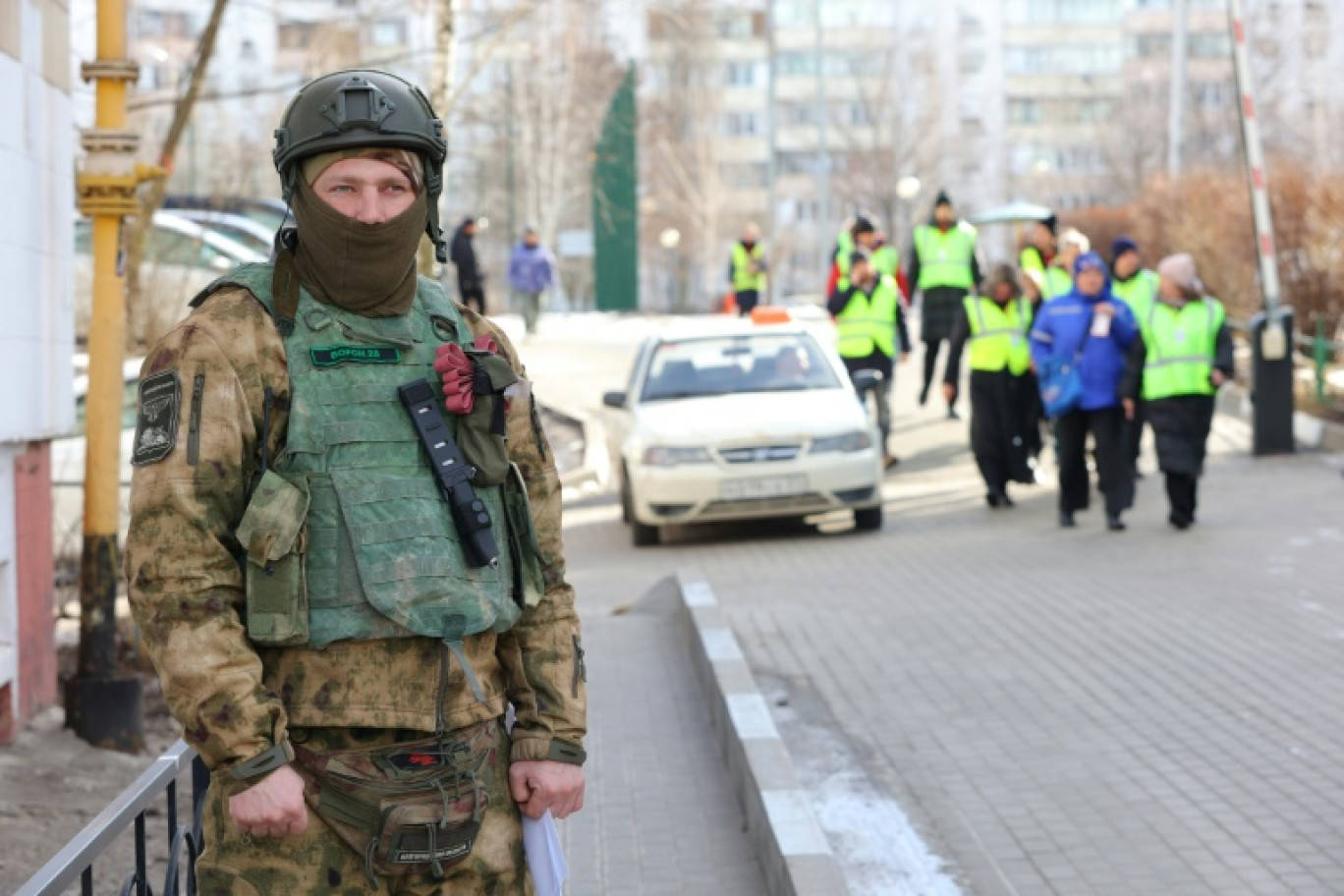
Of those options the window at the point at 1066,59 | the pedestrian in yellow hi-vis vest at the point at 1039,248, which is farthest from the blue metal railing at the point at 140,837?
the window at the point at 1066,59

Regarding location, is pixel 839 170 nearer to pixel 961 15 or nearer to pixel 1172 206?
pixel 961 15

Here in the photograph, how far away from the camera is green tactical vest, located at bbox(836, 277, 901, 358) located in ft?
58.6

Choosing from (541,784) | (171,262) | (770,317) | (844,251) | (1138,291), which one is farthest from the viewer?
(171,262)

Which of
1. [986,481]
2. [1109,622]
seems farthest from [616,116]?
[1109,622]

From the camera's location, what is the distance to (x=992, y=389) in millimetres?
15625

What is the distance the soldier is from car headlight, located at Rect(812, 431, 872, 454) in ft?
37.1

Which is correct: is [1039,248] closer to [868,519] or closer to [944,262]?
[944,262]

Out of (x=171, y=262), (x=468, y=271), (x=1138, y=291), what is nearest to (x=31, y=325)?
(x=1138, y=291)

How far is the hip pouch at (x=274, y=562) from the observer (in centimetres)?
318

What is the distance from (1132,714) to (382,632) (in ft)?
17.9

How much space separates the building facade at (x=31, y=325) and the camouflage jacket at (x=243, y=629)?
209 inches

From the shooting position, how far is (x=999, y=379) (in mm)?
15594

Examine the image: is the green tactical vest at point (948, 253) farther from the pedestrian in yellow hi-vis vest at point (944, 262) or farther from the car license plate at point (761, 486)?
the car license plate at point (761, 486)

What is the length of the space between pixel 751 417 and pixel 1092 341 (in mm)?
2447
